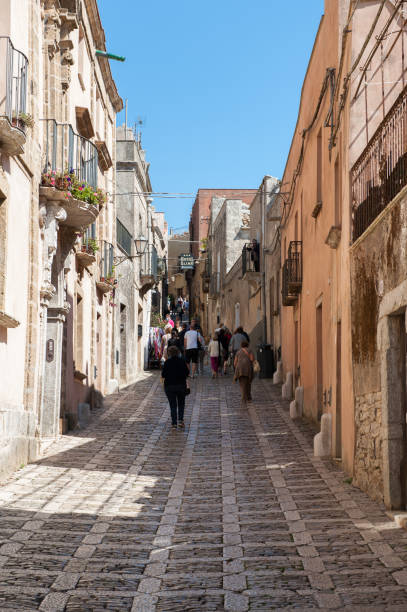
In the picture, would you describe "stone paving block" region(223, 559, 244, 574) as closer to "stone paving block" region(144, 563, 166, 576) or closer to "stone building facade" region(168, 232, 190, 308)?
"stone paving block" region(144, 563, 166, 576)

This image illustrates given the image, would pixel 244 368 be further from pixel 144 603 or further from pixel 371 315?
pixel 144 603

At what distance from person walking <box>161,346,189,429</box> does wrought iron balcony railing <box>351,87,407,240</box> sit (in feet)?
19.5

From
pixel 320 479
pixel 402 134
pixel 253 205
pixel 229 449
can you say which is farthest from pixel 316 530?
pixel 253 205

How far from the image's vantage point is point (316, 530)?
26.5 ft

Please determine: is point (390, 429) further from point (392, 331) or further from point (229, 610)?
point (229, 610)

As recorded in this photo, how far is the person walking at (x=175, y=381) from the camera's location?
15.9 m

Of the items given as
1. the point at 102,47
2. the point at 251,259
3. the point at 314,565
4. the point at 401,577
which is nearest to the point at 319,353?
the point at 314,565

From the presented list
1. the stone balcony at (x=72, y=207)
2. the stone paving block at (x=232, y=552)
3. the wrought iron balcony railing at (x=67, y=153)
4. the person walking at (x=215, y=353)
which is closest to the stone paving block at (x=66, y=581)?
the stone paving block at (x=232, y=552)

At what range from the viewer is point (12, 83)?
1088cm

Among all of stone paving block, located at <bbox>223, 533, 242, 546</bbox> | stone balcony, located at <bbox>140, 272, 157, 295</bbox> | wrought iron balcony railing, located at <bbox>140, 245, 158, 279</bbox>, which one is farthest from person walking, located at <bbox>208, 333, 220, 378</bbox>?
stone paving block, located at <bbox>223, 533, 242, 546</bbox>

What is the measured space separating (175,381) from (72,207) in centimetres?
383

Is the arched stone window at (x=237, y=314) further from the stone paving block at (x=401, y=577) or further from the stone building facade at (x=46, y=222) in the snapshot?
the stone paving block at (x=401, y=577)

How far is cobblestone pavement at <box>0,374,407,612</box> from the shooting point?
237 inches

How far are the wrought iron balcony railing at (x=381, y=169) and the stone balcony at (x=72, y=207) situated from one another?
15.1 feet
